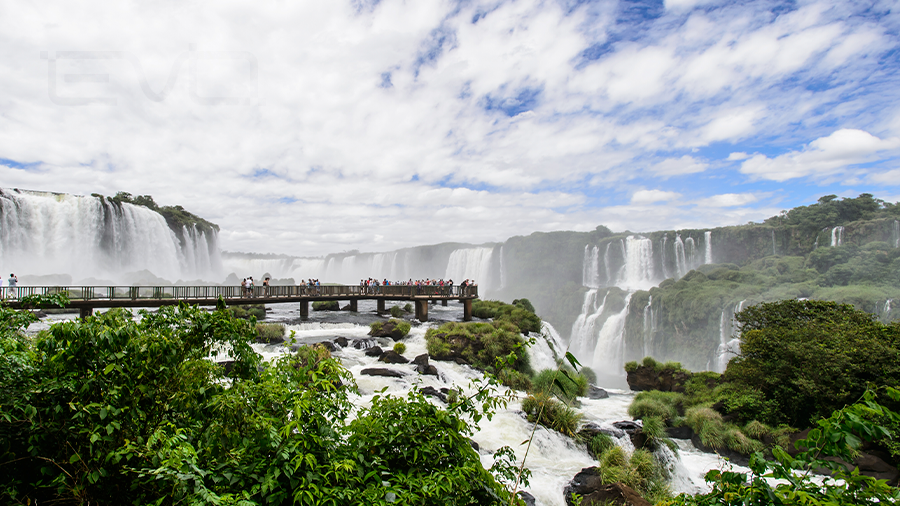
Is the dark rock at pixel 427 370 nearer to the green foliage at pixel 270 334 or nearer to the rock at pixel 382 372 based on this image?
the rock at pixel 382 372

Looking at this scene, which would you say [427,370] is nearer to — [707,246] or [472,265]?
[472,265]

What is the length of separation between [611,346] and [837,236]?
1478 inches

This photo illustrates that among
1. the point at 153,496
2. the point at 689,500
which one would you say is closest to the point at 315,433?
the point at 153,496

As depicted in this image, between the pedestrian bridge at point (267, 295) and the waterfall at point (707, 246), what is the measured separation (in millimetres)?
50694

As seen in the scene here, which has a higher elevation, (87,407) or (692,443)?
(87,407)

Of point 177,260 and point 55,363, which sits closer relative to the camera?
point 55,363

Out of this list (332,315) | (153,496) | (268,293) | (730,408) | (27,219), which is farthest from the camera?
(27,219)

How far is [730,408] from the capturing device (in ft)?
51.2

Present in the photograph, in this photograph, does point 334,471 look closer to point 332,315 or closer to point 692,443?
point 692,443

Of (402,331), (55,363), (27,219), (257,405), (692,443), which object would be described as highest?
(27,219)

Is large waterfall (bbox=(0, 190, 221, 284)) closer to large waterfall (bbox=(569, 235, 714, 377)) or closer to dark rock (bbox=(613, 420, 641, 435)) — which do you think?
dark rock (bbox=(613, 420, 641, 435))

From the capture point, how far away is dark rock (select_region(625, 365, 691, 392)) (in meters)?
22.5

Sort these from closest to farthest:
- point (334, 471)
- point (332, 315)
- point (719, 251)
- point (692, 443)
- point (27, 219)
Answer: point (334, 471), point (692, 443), point (332, 315), point (27, 219), point (719, 251)

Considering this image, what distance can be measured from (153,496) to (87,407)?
31.6 inches
